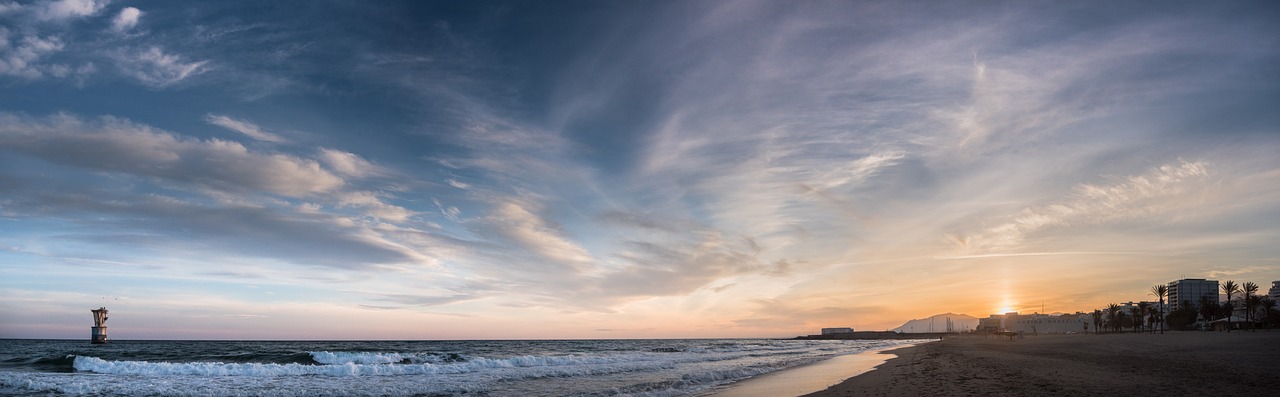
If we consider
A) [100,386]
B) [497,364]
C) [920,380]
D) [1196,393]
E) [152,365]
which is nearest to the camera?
[1196,393]

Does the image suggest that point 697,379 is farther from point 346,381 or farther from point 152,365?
point 152,365

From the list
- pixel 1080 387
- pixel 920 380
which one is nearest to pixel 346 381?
pixel 920 380

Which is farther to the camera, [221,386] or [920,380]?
[221,386]

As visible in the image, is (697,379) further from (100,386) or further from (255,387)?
(100,386)

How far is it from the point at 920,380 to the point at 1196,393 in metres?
9.19

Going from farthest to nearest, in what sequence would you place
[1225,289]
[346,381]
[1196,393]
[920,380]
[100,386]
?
1. [1225,289]
2. [346,381]
3. [100,386]
4. [920,380]
5. [1196,393]

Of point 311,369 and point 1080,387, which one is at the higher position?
point 1080,387

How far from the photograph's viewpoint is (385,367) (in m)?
38.0

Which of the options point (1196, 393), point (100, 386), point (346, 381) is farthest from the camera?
point (346, 381)

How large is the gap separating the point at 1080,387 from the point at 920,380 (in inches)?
249

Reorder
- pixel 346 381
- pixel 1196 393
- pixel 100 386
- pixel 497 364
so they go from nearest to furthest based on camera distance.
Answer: pixel 1196 393 → pixel 100 386 → pixel 346 381 → pixel 497 364

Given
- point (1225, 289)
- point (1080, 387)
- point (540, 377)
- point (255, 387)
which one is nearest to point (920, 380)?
point (1080, 387)

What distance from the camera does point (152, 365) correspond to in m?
36.8

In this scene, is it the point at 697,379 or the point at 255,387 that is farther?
the point at 697,379
